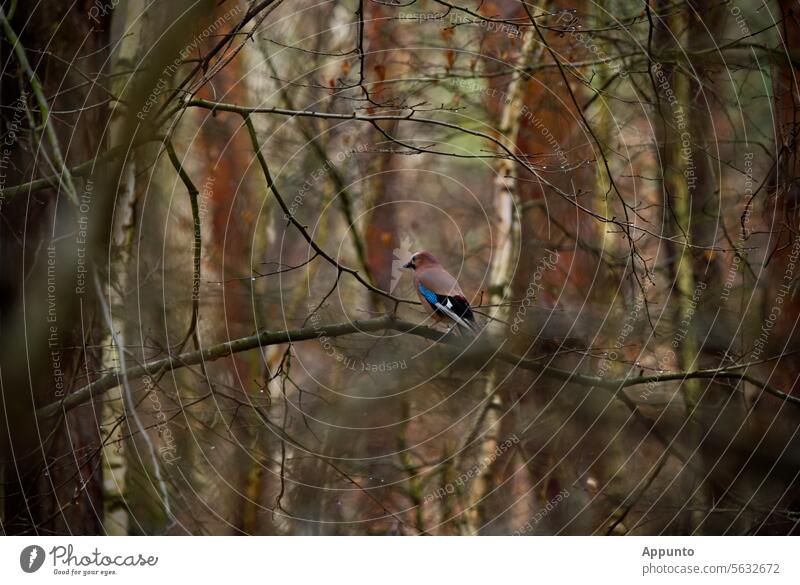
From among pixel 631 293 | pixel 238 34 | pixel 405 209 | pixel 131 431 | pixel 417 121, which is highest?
pixel 238 34

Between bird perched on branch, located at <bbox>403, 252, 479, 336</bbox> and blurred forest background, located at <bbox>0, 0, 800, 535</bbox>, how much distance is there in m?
0.04

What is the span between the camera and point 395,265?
2.45m

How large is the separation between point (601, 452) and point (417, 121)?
130cm

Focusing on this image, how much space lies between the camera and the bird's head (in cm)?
243

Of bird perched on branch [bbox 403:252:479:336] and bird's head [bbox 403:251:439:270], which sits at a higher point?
bird's head [bbox 403:251:439:270]

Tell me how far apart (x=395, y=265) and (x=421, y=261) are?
0.30ft

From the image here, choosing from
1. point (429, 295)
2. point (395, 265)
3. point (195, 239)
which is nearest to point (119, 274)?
point (195, 239)

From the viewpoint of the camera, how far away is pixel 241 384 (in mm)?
2420

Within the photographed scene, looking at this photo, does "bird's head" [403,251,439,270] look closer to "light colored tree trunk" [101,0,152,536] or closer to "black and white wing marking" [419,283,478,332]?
"black and white wing marking" [419,283,478,332]

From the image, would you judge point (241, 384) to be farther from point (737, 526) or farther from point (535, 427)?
point (737, 526)

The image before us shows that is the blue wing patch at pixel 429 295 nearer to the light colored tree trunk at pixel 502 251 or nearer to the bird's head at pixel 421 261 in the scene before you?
the bird's head at pixel 421 261

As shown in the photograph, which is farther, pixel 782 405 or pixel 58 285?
pixel 782 405

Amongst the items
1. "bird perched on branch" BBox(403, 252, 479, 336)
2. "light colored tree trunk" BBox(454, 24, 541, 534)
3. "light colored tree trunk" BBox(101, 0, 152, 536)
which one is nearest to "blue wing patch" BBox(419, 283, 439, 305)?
"bird perched on branch" BBox(403, 252, 479, 336)

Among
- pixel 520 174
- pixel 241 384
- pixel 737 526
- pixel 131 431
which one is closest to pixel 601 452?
pixel 737 526
